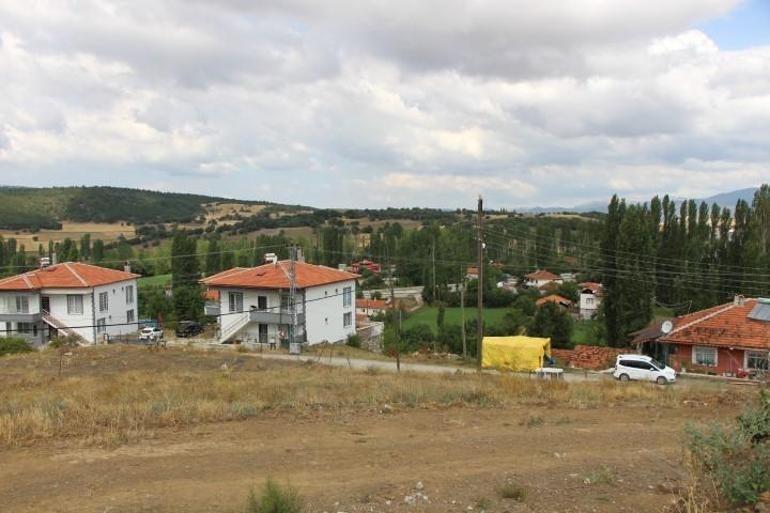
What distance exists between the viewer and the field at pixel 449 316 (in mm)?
70125

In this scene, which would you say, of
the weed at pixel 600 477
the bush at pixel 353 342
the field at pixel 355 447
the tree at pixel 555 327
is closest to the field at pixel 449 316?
the tree at pixel 555 327

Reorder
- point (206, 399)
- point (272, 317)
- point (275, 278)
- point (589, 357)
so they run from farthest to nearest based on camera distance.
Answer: point (275, 278)
point (272, 317)
point (589, 357)
point (206, 399)

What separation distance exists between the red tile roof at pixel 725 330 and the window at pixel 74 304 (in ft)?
137

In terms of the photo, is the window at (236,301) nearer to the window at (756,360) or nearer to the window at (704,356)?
the window at (704,356)

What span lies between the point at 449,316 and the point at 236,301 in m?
35.5

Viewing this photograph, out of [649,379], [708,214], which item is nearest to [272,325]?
[649,379]

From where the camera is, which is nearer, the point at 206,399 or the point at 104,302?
the point at 206,399

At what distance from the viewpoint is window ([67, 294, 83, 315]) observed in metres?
48.1

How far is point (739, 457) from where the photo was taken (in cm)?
712

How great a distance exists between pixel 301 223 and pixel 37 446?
154 meters

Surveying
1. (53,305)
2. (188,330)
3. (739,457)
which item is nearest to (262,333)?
(188,330)

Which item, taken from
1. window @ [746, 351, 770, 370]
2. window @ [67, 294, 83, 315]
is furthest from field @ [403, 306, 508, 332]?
window @ [746, 351, 770, 370]

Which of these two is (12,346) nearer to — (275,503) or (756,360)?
(275,503)

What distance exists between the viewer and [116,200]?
17475 centimetres
